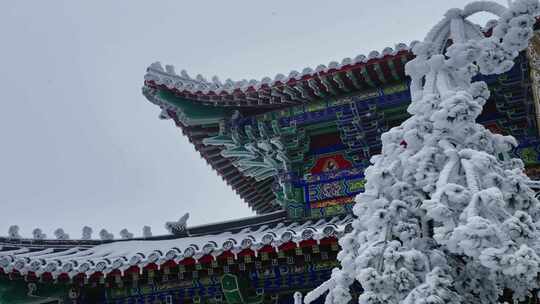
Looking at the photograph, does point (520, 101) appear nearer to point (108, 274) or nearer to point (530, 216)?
point (108, 274)

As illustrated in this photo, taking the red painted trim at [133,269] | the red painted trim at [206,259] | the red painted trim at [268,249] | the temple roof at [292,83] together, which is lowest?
the red painted trim at [133,269]

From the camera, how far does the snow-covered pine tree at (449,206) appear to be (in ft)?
9.32

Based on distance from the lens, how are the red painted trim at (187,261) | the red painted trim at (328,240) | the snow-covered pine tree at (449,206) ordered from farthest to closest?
the red painted trim at (187,261)
the red painted trim at (328,240)
the snow-covered pine tree at (449,206)

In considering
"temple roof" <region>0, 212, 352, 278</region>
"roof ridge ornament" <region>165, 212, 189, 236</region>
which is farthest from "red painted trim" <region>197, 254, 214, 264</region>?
"roof ridge ornament" <region>165, 212, 189, 236</region>

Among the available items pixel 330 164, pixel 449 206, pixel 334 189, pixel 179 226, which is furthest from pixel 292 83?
pixel 449 206

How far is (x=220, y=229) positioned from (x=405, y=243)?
7.88 metres

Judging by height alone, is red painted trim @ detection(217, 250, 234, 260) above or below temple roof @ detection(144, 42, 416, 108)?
below

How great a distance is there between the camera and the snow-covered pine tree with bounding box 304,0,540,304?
9.32 ft

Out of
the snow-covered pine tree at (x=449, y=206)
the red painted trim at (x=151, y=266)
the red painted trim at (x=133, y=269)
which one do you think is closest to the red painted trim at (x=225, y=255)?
the red painted trim at (x=151, y=266)

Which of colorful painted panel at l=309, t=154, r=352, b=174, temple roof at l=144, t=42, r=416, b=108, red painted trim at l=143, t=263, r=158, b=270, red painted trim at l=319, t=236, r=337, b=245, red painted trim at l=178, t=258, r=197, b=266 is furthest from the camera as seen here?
colorful painted panel at l=309, t=154, r=352, b=174

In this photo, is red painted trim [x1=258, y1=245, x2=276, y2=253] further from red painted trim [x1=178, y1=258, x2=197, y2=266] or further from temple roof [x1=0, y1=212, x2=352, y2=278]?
red painted trim [x1=178, y1=258, x2=197, y2=266]

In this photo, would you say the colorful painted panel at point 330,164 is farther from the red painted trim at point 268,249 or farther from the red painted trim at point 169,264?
the red painted trim at point 169,264

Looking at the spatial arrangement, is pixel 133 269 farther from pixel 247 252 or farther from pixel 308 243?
pixel 308 243

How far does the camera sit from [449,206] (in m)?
3.00
